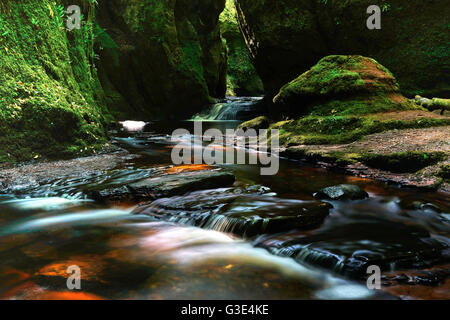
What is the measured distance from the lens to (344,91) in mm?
7770

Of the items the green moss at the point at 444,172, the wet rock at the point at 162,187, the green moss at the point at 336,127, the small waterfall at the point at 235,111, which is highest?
the small waterfall at the point at 235,111

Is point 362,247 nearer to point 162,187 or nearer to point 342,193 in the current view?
point 342,193

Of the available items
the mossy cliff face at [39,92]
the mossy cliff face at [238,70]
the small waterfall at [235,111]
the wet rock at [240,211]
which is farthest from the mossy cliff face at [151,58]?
the mossy cliff face at [238,70]

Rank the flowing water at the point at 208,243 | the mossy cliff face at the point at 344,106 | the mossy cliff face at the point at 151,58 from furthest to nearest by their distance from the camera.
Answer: the mossy cliff face at the point at 151,58 < the mossy cliff face at the point at 344,106 < the flowing water at the point at 208,243

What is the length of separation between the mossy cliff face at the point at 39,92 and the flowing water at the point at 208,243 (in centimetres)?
137

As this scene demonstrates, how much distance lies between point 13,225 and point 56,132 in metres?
3.02

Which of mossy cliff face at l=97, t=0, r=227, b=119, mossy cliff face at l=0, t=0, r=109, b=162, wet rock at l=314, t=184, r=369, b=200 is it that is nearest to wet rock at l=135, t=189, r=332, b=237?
wet rock at l=314, t=184, r=369, b=200

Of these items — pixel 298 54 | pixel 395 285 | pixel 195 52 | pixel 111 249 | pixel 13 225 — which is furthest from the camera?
pixel 195 52

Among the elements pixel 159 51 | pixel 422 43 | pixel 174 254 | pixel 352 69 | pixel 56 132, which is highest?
pixel 159 51

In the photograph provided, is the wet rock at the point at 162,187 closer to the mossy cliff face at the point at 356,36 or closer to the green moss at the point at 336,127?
the green moss at the point at 336,127

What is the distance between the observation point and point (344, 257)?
2.36 meters

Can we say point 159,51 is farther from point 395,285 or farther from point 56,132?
point 395,285

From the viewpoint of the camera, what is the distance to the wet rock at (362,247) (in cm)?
226

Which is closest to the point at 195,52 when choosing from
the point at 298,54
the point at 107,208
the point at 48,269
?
the point at 298,54
